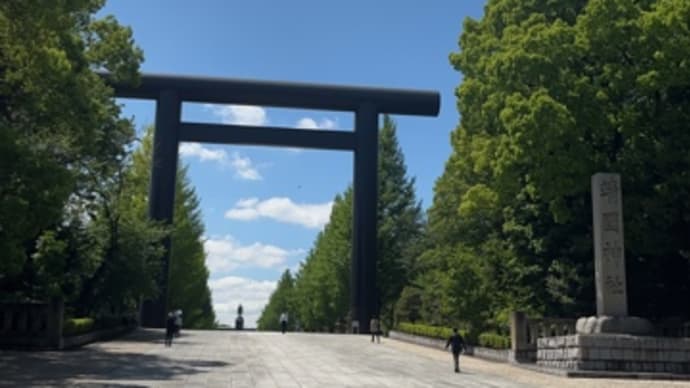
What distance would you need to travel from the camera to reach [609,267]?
652 inches

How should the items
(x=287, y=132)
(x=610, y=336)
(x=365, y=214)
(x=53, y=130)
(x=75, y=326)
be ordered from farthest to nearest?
(x=365, y=214), (x=287, y=132), (x=75, y=326), (x=53, y=130), (x=610, y=336)

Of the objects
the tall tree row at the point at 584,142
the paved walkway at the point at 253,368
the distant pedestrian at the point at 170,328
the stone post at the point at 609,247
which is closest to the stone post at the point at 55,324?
the paved walkway at the point at 253,368

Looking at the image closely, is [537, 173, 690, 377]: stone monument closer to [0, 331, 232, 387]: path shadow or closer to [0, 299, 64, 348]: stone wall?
[0, 331, 232, 387]: path shadow

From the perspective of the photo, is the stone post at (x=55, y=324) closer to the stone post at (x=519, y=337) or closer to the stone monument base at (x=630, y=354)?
the stone post at (x=519, y=337)

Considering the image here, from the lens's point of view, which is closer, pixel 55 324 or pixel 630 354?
pixel 630 354

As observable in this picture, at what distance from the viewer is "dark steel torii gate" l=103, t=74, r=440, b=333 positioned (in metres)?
31.8

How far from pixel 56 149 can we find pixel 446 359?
12063mm

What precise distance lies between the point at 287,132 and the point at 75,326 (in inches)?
571

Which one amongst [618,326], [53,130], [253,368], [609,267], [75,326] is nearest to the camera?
[253,368]

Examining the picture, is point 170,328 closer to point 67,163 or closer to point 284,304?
point 67,163

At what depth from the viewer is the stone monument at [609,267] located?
1620 cm

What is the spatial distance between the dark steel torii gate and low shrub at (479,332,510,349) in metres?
11.5

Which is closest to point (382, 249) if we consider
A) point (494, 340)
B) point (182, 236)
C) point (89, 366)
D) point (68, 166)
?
point (182, 236)

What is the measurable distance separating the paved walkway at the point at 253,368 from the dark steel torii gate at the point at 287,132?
9.89m
